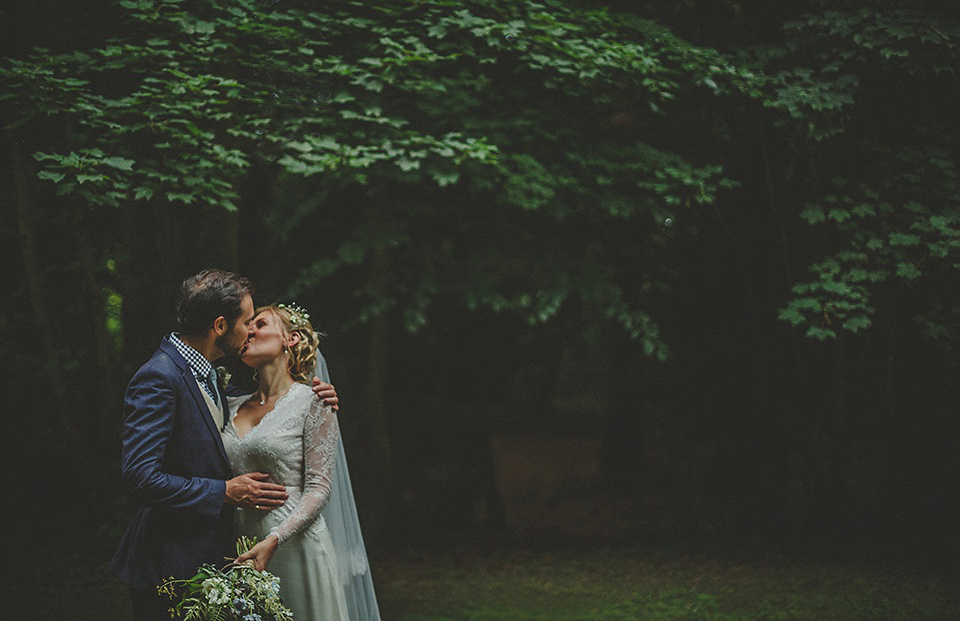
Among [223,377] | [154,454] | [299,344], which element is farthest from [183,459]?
[223,377]

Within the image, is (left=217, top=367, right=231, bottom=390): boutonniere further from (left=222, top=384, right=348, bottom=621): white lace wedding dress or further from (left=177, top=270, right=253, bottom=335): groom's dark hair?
(left=177, top=270, right=253, bottom=335): groom's dark hair

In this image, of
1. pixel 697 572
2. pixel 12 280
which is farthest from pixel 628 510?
pixel 12 280

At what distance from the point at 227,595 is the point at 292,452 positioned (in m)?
0.75

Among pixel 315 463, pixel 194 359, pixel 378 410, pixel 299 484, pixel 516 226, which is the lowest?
pixel 378 410

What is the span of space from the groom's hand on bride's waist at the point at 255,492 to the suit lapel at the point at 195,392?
5.7 inches

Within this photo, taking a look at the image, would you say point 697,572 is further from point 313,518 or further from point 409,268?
point 313,518

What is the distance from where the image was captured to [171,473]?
135 inches

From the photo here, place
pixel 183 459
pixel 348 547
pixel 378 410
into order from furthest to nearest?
pixel 378 410 < pixel 348 547 < pixel 183 459

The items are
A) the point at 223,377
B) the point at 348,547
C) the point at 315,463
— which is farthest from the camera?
the point at 223,377

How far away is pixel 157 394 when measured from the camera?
3.31m

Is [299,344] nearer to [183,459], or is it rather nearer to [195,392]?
[195,392]

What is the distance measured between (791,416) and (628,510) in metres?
3.80

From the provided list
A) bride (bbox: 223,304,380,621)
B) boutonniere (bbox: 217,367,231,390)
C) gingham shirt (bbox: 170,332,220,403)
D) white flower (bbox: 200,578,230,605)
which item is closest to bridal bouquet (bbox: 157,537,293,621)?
white flower (bbox: 200,578,230,605)

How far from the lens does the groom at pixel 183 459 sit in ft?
10.8
